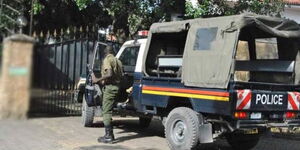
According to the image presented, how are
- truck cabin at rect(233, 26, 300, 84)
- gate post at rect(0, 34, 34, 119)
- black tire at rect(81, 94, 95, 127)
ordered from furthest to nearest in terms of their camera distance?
black tire at rect(81, 94, 95, 127) → truck cabin at rect(233, 26, 300, 84) → gate post at rect(0, 34, 34, 119)

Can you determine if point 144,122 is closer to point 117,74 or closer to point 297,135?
point 117,74

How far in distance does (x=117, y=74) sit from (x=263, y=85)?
2900 mm

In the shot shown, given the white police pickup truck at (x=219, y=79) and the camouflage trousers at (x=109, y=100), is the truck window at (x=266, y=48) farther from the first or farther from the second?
the camouflage trousers at (x=109, y=100)

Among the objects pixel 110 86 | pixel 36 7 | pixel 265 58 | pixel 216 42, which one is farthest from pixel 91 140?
pixel 36 7

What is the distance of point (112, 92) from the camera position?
29.0 ft

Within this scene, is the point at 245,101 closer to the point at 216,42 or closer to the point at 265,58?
the point at 216,42

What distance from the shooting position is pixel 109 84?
348 inches

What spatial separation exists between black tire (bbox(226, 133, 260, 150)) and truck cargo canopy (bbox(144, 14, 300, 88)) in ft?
5.67

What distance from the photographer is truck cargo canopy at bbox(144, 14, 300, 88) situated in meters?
7.12

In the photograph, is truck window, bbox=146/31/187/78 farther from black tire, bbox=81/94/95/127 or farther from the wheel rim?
black tire, bbox=81/94/95/127

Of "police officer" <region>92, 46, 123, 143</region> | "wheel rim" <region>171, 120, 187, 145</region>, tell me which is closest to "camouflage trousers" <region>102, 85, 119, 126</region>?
"police officer" <region>92, 46, 123, 143</region>

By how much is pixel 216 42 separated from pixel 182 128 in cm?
160

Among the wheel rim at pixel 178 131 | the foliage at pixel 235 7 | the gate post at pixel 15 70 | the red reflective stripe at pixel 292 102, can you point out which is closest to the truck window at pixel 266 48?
the red reflective stripe at pixel 292 102

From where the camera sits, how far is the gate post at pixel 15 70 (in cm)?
129
